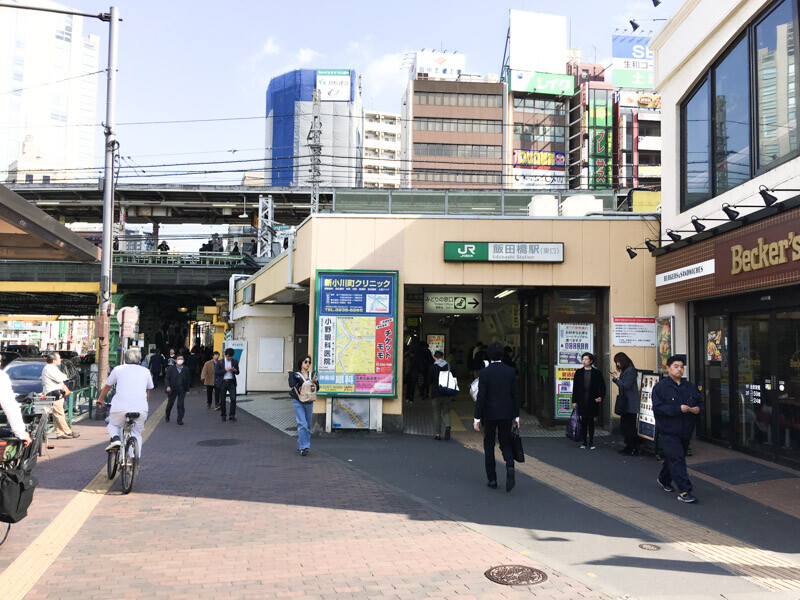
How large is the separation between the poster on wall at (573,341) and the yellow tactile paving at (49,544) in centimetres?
813

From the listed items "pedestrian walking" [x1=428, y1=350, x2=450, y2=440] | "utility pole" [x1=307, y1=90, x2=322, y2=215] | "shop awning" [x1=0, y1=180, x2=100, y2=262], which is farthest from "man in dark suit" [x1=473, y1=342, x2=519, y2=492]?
"utility pole" [x1=307, y1=90, x2=322, y2=215]

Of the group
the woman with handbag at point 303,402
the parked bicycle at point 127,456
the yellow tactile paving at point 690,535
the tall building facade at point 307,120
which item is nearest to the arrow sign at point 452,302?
the woman with handbag at point 303,402

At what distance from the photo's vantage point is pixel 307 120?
6944cm

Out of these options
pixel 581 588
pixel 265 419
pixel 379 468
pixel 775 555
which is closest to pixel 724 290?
pixel 775 555

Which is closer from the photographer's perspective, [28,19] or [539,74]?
[539,74]

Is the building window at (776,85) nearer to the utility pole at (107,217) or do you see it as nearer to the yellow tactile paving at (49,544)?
the yellow tactile paving at (49,544)

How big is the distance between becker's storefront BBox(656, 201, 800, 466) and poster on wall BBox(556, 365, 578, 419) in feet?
7.38

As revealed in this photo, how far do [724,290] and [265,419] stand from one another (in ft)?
32.5

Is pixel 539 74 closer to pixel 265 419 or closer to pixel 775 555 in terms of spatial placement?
pixel 265 419

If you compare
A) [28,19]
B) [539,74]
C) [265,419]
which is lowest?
[265,419]

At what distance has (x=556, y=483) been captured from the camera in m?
8.18

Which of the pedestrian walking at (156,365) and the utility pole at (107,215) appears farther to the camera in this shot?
the pedestrian walking at (156,365)

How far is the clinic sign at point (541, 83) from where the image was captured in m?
64.6

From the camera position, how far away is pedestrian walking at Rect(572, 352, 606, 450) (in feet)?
34.8
